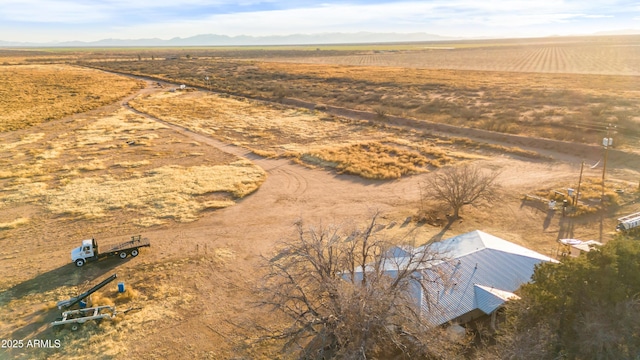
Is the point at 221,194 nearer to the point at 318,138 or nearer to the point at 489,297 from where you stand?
the point at 318,138

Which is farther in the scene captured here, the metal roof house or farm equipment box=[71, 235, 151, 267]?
farm equipment box=[71, 235, 151, 267]

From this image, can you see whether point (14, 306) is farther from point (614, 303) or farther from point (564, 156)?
point (564, 156)

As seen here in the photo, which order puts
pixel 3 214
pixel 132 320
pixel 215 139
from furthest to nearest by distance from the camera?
pixel 215 139, pixel 3 214, pixel 132 320

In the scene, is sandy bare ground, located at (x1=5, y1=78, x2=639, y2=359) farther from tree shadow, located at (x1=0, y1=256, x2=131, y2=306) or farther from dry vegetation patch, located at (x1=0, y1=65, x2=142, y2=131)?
dry vegetation patch, located at (x1=0, y1=65, x2=142, y2=131)

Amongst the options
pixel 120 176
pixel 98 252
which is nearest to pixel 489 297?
pixel 98 252

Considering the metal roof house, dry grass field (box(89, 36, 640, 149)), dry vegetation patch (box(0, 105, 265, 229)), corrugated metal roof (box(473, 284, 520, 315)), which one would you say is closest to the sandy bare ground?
dry vegetation patch (box(0, 105, 265, 229))

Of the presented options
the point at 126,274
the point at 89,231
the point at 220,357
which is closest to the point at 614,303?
the point at 220,357
